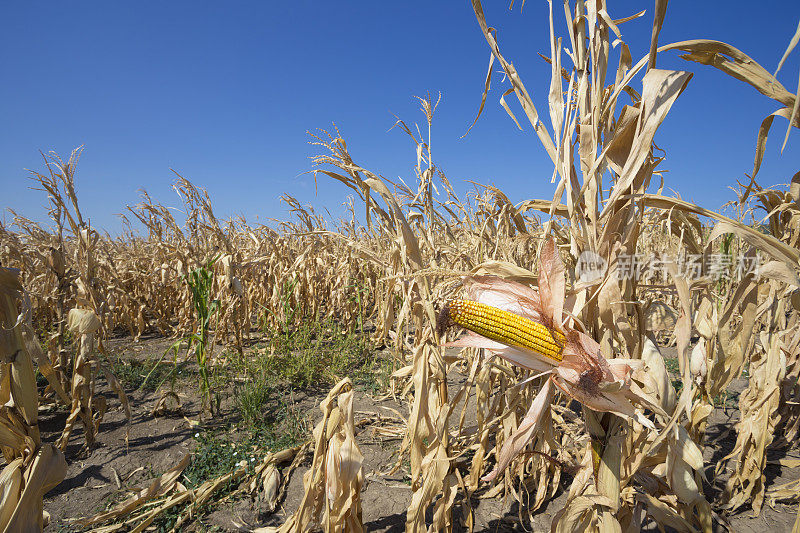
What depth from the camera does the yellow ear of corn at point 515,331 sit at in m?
1.19

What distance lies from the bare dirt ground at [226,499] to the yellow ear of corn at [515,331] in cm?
159

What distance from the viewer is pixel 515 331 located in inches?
46.9

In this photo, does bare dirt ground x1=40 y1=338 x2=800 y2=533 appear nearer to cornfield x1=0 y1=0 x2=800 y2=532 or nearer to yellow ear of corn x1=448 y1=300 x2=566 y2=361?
cornfield x1=0 y1=0 x2=800 y2=532

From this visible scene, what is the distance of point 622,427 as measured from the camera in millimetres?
1287

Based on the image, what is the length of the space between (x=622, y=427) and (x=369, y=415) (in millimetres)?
2740

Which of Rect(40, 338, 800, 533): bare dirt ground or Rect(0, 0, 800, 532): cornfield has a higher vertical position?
Rect(0, 0, 800, 532): cornfield

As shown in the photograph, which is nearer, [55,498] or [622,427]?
[622,427]

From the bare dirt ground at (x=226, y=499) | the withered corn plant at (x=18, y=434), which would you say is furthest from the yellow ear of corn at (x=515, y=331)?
the withered corn plant at (x=18, y=434)

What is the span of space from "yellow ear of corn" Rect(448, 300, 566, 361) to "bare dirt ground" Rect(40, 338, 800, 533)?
159 cm

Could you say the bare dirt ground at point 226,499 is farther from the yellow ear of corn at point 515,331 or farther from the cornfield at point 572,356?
the yellow ear of corn at point 515,331

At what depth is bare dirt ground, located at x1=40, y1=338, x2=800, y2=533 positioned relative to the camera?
91.3 inches

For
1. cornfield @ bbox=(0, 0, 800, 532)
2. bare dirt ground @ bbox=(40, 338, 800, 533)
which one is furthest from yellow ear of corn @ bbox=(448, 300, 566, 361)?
bare dirt ground @ bbox=(40, 338, 800, 533)

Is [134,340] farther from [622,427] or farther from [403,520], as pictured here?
[622,427]

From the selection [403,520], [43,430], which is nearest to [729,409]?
[403,520]
